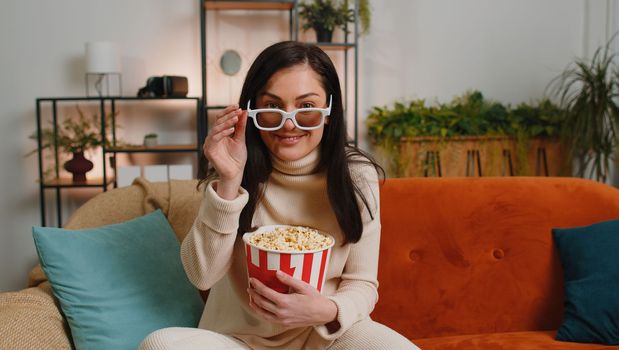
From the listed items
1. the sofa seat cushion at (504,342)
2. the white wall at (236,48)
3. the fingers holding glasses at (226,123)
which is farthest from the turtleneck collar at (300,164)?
the white wall at (236,48)

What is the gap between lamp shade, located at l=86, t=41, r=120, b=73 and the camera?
3508mm

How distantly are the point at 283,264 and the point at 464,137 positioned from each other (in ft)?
9.01

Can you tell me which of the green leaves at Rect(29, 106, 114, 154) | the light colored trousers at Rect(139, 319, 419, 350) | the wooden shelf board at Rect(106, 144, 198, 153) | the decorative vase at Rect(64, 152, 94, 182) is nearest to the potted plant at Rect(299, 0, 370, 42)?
the wooden shelf board at Rect(106, 144, 198, 153)

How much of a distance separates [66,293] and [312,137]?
0.75 m

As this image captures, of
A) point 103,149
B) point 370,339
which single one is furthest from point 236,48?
point 370,339

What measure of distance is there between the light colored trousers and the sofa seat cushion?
435 millimetres

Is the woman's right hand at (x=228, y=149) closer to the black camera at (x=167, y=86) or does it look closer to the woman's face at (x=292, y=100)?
the woman's face at (x=292, y=100)

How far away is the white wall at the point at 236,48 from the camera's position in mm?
3750

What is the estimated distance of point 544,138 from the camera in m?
3.81

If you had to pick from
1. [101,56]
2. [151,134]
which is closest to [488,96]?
[151,134]

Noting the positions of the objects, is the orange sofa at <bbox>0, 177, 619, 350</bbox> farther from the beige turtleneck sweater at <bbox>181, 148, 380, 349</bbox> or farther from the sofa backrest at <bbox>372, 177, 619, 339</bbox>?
the beige turtleneck sweater at <bbox>181, 148, 380, 349</bbox>

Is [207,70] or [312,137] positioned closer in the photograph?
[312,137]

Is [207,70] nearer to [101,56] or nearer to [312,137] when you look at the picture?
[101,56]

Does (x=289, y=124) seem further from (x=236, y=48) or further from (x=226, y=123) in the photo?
(x=236, y=48)
